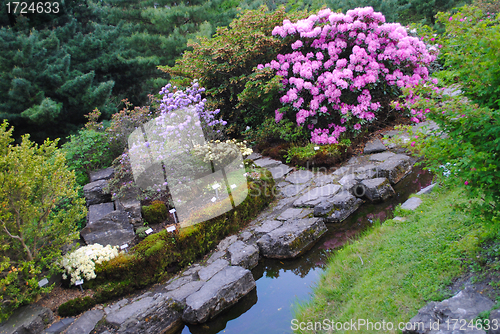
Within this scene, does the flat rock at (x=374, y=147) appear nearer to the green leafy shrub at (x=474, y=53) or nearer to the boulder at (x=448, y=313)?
the green leafy shrub at (x=474, y=53)

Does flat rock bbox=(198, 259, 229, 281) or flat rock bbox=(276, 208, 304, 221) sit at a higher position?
flat rock bbox=(276, 208, 304, 221)

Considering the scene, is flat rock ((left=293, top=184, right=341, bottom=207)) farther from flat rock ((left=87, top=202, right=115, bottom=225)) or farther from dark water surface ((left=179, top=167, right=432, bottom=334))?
flat rock ((left=87, top=202, right=115, bottom=225))

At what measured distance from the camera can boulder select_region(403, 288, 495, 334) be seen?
1949 mm

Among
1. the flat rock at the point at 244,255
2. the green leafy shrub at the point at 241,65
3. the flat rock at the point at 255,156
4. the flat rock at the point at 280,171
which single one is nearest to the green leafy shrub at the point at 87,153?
the green leafy shrub at the point at 241,65

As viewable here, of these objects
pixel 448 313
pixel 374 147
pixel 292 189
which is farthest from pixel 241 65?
pixel 448 313

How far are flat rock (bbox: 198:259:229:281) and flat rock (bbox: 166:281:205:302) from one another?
0.32 ft

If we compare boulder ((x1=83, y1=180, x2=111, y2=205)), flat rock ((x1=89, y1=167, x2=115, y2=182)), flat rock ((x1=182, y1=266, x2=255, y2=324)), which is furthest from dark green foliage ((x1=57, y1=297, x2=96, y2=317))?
flat rock ((x1=89, y1=167, x2=115, y2=182))

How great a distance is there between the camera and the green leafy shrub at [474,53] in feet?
6.32

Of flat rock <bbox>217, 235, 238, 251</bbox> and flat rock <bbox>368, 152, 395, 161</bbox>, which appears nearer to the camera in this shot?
flat rock <bbox>217, 235, 238, 251</bbox>

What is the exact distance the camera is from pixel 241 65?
22.0 ft

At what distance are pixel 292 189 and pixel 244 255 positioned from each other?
6.02 feet

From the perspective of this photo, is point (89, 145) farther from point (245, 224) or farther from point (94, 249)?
point (245, 224)

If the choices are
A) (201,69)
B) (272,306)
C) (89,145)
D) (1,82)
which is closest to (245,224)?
(272,306)

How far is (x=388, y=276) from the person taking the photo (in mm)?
2771
